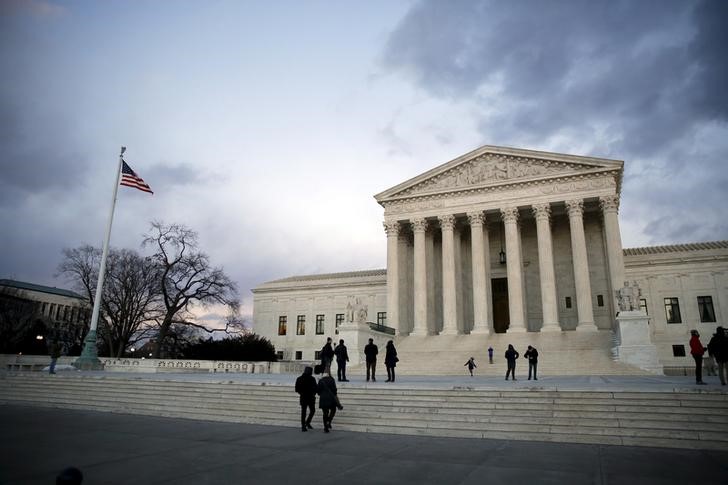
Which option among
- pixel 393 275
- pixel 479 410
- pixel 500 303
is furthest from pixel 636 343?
pixel 393 275

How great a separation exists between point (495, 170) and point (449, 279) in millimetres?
9928


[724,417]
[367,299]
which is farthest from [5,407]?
[367,299]

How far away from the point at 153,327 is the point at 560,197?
3887cm

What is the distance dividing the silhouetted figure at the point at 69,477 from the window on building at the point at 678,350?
46.2 meters

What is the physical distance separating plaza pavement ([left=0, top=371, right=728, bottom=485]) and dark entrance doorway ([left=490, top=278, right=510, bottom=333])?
3290 cm

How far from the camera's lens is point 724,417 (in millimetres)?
10297

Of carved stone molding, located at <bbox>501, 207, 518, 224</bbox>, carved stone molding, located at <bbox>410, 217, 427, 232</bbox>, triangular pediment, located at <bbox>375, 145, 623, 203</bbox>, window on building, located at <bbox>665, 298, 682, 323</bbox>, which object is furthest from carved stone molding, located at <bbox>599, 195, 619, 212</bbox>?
carved stone molding, located at <bbox>410, 217, 427, 232</bbox>

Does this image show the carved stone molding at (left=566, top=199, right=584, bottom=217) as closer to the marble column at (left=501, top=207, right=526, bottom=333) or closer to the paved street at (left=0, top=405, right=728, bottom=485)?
the marble column at (left=501, top=207, right=526, bottom=333)

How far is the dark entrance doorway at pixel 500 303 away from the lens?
42.1m

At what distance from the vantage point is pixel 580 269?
35250 mm

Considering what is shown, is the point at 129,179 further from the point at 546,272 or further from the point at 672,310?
the point at 672,310

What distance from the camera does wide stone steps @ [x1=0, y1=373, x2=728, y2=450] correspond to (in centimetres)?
1037

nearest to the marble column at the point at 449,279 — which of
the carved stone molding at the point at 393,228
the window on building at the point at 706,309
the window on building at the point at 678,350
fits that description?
the carved stone molding at the point at 393,228

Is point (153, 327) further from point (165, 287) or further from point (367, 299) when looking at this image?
point (367, 299)
